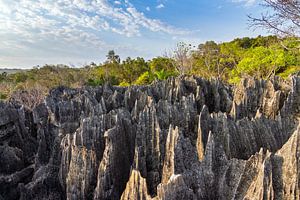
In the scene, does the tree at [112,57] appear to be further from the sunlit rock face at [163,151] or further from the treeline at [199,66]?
the sunlit rock face at [163,151]

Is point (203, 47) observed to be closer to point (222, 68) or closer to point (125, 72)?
point (222, 68)

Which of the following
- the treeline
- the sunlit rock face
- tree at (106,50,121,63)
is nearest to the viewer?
the sunlit rock face

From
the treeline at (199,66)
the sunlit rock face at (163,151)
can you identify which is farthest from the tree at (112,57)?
the sunlit rock face at (163,151)

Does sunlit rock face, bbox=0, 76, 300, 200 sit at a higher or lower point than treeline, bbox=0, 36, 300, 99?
lower

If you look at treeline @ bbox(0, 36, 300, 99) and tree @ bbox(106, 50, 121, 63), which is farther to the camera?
tree @ bbox(106, 50, 121, 63)

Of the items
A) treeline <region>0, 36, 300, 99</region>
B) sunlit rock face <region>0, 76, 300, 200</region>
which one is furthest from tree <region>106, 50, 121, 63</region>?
sunlit rock face <region>0, 76, 300, 200</region>

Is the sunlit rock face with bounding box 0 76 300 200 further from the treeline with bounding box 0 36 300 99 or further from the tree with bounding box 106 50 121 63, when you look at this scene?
the tree with bounding box 106 50 121 63

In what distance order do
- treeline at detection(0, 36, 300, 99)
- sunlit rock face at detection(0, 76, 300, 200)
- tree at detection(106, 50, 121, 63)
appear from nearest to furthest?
sunlit rock face at detection(0, 76, 300, 200), treeline at detection(0, 36, 300, 99), tree at detection(106, 50, 121, 63)
